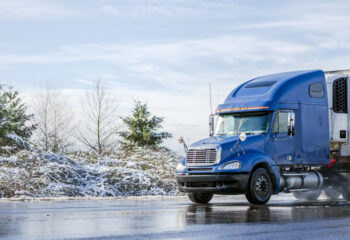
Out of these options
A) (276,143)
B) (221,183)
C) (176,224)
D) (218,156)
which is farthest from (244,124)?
(176,224)

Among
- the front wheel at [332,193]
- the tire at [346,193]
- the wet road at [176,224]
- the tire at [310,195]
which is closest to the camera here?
the wet road at [176,224]

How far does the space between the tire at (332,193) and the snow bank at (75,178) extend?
6.66m

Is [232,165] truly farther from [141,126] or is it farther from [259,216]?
[141,126]

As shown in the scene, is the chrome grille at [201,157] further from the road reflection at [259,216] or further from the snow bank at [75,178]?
the snow bank at [75,178]

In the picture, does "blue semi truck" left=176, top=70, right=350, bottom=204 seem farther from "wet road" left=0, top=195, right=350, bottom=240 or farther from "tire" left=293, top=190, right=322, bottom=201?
"wet road" left=0, top=195, right=350, bottom=240

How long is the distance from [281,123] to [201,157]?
8.78 ft

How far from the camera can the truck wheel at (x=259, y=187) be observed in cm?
1715

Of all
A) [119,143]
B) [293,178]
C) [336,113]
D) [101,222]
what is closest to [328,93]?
[336,113]

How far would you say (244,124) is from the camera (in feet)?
59.9

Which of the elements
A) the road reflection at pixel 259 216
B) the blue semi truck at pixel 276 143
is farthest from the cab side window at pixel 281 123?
the road reflection at pixel 259 216

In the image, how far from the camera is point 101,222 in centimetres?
1180

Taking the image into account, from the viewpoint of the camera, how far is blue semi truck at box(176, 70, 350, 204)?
17141 millimetres

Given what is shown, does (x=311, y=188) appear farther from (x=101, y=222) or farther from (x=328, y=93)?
(x=101, y=222)

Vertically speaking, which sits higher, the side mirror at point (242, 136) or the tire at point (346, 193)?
the side mirror at point (242, 136)
